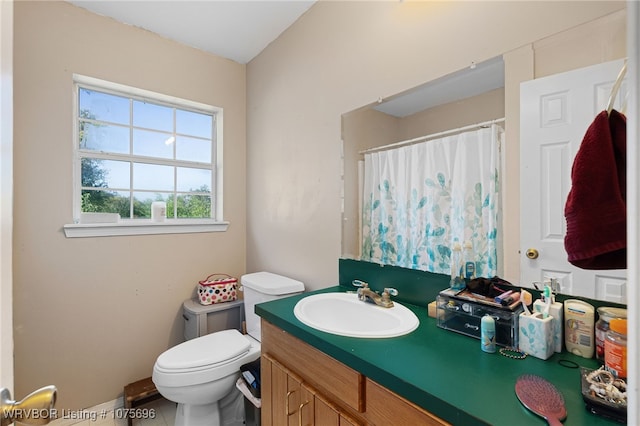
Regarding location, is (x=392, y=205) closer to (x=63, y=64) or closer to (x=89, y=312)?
(x=89, y=312)

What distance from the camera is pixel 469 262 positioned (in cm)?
113

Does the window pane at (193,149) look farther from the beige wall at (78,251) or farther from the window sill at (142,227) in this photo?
the window sill at (142,227)

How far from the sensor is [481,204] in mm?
1114

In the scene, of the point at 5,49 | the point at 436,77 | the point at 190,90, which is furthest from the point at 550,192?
the point at 190,90

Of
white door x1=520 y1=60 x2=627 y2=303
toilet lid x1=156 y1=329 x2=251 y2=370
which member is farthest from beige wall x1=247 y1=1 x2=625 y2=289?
toilet lid x1=156 y1=329 x2=251 y2=370

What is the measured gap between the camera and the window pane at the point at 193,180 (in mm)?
2324

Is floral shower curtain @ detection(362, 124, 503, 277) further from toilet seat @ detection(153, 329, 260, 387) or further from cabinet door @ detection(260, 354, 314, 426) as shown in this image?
toilet seat @ detection(153, 329, 260, 387)

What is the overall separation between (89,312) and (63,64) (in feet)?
5.03

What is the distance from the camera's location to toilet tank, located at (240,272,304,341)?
68.8 inches

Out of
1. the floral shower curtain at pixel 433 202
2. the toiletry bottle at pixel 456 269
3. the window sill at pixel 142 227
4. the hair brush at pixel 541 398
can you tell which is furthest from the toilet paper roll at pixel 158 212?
the hair brush at pixel 541 398

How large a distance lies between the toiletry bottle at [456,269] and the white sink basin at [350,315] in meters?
0.20

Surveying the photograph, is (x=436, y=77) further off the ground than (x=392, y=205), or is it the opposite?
(x=436, y=77)

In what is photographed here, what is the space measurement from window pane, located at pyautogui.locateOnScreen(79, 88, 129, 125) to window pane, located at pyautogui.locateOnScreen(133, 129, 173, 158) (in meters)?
0.12

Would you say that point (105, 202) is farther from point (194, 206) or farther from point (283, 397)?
point (283, 397)
